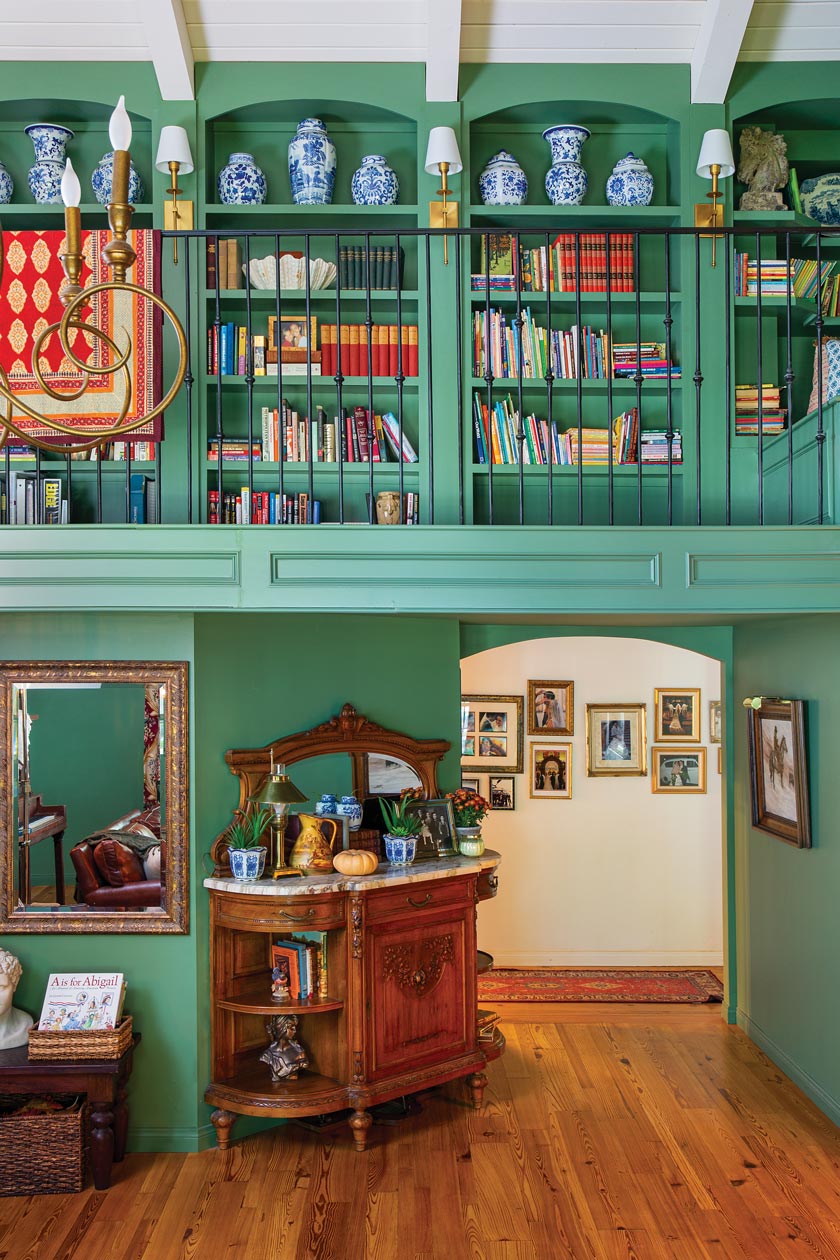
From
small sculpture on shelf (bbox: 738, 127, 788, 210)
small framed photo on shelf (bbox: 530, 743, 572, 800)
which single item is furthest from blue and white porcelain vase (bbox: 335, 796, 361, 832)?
small sculpture on shelf (bbox: 738, 127, 788, 210)

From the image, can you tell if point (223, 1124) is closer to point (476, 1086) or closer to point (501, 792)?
point (476, 1086)

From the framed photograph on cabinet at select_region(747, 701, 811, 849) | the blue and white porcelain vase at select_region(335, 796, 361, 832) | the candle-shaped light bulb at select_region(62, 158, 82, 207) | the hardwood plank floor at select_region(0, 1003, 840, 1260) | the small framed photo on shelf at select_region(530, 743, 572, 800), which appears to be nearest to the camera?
the candle-shaped light bulb at select_region(62, 158, 82, 207)

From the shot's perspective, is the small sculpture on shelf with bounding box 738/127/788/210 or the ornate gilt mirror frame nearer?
the ornate gilt mirror frame

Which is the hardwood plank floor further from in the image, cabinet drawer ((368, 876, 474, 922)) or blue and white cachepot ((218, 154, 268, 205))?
blue and white cachepot ((218, 154, 268, 205))

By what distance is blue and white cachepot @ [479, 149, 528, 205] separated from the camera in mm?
5039

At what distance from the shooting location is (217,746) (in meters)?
4.39

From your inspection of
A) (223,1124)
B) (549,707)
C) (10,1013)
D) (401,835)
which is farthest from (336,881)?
(549,707)

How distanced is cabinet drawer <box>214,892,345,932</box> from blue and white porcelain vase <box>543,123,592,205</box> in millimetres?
3357

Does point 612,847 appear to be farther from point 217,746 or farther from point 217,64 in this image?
point 217,64

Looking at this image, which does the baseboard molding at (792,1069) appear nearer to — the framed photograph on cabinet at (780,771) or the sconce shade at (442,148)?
the framed photograph on cabinet at (780,771)

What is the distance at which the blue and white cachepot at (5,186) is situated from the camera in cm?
510

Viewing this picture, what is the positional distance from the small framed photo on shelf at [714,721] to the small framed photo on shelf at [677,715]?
9cm

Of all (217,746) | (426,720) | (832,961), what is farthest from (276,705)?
(832,961)

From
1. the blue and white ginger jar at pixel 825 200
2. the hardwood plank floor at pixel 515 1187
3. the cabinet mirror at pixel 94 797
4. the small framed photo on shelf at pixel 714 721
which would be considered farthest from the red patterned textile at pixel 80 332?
the small framed photo on shelf at pixel 714 721
